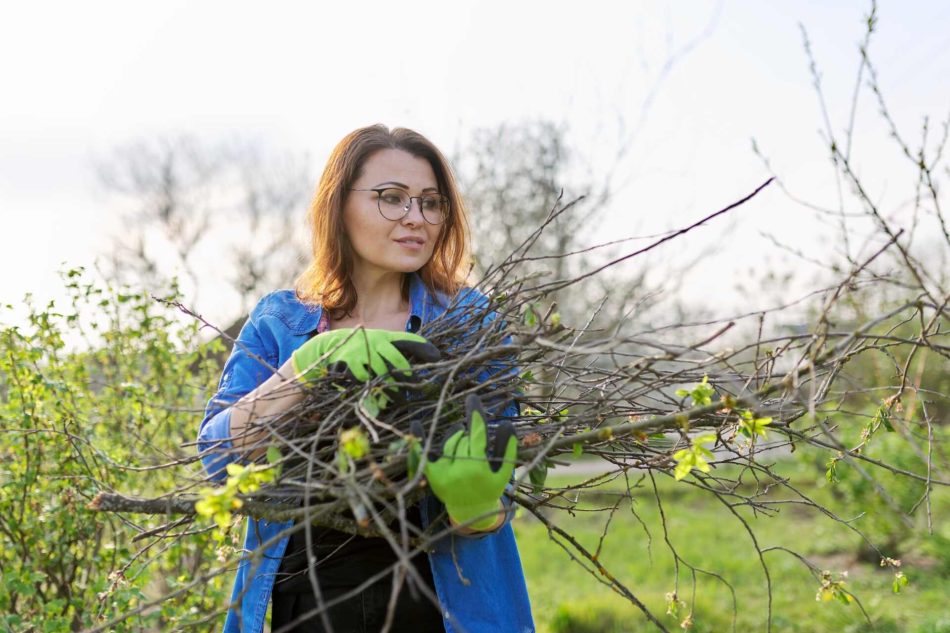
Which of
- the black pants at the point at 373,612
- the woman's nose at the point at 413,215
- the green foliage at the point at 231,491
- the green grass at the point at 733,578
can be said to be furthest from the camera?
the green grass at the point at 733,578

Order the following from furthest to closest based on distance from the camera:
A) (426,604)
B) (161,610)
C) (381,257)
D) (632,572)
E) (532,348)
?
(632,572)
(161,610)
(381,257)
(426,604)
(532,348)

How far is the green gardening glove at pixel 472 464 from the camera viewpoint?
1.49 metres

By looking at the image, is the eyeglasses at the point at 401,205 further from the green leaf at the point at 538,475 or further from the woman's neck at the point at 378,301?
the green leaf at the point at 538,475

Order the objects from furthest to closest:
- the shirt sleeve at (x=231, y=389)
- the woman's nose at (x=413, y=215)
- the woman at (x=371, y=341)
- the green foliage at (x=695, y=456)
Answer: the woman's nose at (x=413, y=215) → the woman at (x=371, y=341) → the shirt sleeve at (x=231, y=389) → the green foliage at (x=695, y=456)

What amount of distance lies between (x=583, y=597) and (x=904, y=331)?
5.33m

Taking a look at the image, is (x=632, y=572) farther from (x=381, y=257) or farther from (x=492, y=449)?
(x=492, y=449)

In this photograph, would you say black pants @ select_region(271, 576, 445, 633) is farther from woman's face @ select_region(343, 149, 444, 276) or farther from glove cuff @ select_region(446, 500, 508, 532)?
woman's face @ select_region(343, 149, 444, 276)

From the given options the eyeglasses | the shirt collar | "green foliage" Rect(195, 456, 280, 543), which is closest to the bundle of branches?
"green foliage" Rect(195, 456, 280, 543)

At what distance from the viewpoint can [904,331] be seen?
9.03m

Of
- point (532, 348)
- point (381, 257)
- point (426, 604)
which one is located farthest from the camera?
point (381, 257)

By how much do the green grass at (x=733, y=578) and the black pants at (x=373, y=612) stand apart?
1.32 meters

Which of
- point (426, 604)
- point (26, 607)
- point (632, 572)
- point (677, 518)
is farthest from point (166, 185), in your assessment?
point (426, 604)

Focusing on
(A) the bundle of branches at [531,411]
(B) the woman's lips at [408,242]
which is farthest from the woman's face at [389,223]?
(A) the bundle of branches at [531,411]

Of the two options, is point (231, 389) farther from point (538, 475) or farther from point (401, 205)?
point (538, 475)
